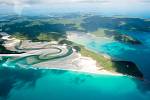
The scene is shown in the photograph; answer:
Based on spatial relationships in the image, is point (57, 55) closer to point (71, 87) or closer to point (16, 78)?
point (16, 78)

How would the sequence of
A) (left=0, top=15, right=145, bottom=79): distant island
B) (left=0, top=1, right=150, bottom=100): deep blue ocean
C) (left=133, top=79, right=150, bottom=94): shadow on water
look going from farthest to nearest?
(left=0, top=15, right=145, bottom=79): distant island → (left=133, top=79, right=150, bottom=94): shadow on water → (left=0, top=1, right=150, bottom=100): deep blue ocean

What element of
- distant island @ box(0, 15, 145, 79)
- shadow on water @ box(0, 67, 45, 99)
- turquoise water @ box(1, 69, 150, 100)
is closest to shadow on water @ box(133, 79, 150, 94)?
turquoise water @ box(1, 69, 150, 100)

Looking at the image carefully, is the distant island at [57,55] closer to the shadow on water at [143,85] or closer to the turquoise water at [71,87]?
the shadow on water at [143,85]

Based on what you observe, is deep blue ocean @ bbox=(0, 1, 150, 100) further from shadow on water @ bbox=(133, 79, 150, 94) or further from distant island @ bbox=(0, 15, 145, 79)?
distant island @ bbox=(0, 15, 145, 79)

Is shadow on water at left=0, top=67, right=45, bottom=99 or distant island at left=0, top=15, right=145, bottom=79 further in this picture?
distant island at left=0, top=15, right=145, bottom=79

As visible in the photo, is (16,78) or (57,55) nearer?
(16,78)

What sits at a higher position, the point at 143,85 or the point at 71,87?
the point at 143,85

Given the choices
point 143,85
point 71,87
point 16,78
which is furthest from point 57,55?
point 143,85
